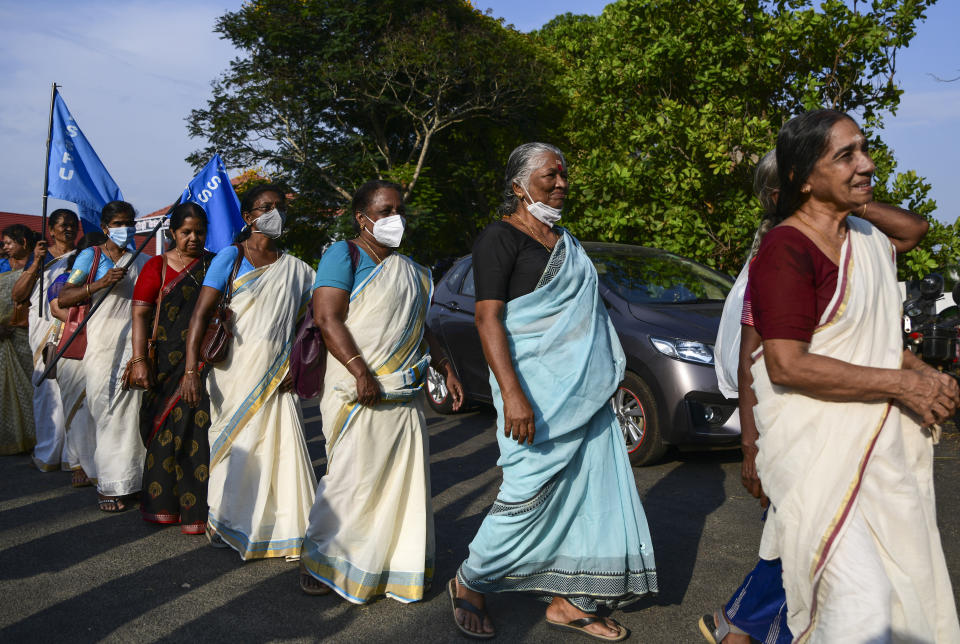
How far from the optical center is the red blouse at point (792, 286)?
2.28m

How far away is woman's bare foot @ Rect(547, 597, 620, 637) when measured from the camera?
11.0 feet

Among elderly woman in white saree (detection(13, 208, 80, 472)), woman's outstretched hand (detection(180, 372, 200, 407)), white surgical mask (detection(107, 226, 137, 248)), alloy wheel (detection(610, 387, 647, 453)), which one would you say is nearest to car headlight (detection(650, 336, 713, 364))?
alloy wheel (detection(610, 387, 647, 453))

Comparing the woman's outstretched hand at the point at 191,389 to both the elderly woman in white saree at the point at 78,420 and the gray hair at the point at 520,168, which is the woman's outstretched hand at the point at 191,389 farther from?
the gray hair at the point at 520,168

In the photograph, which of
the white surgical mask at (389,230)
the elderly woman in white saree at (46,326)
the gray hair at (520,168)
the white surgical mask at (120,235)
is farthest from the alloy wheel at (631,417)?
the elderly woman in white saree at (46,326)

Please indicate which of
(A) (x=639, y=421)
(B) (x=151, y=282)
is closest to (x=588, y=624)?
(A) (x=639, y=421)

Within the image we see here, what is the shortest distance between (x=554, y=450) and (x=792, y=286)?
1292 millimetres

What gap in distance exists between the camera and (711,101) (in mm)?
9734

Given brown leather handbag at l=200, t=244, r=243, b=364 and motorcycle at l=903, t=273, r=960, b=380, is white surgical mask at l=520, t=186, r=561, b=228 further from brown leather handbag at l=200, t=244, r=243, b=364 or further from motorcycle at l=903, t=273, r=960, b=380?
motorcycle at l=903, t=273, r=960, b=380

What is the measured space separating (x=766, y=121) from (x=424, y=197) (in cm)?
1239

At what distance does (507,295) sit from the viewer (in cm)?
336

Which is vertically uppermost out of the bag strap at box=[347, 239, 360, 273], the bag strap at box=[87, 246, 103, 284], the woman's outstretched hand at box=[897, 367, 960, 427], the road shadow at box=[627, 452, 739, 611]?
the bag strap at box=[347, 239, 360, 273]

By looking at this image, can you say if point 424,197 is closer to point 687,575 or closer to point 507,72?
point 507,72

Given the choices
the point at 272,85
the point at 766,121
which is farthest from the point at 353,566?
the point at 272,85

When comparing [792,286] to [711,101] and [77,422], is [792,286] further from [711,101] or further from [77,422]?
[711,101]
